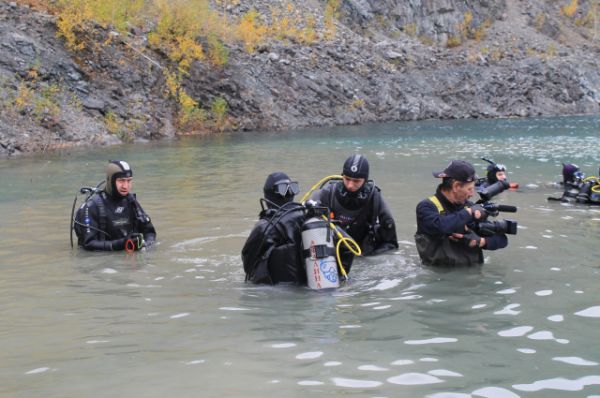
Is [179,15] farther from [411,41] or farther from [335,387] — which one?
[335,387]

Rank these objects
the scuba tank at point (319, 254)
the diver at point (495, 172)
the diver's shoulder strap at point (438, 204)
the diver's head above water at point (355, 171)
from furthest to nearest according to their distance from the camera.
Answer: the diver at point (495, 172) → the diver's head above water at point (355, 171) → the diver's shoulder strap at point (438, 204) → the scuba tank at point (319, 254)

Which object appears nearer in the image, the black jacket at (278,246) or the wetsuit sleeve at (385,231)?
the black jacket at (278,246)

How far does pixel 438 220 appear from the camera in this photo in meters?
6.79

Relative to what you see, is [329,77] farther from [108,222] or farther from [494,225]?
[494,225]

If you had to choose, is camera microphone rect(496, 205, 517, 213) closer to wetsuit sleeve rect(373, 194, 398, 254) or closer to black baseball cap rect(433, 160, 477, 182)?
black baseball cap rect(433, 160, 477, 182)

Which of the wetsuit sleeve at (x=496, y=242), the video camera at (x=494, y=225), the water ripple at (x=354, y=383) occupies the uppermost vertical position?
the video camera at (x=494, y=225)

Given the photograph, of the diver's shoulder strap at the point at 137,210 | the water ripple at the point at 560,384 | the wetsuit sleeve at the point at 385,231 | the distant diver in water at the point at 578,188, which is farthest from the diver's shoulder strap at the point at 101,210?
the distant diver in water at the point at 578,188

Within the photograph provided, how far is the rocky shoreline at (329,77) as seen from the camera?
2738 centimetres

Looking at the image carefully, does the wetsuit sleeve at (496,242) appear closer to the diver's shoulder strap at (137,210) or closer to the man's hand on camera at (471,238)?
the man's hand on camera at (471,238)

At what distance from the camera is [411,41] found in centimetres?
4950

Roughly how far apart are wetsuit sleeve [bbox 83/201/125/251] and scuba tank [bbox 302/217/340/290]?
3.21 meters

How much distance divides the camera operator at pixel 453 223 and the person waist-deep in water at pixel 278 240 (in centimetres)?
131

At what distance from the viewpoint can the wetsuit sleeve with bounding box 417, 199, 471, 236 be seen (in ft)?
22.0

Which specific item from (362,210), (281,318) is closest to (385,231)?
(362,210)
